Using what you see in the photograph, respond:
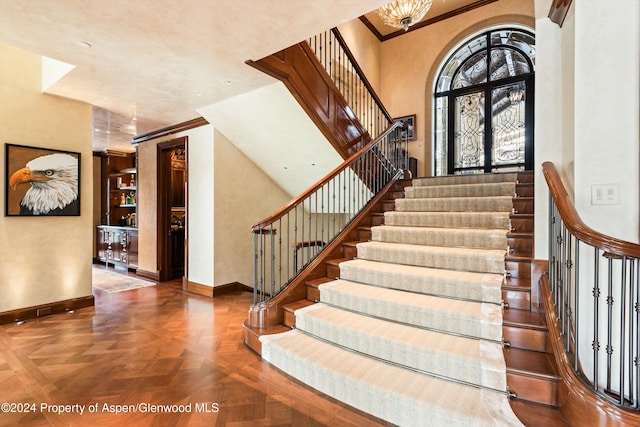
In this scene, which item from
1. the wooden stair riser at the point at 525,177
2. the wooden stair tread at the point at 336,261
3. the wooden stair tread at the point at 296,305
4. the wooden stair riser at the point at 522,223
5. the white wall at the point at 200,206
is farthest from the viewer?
the white wall at the point at 200,206

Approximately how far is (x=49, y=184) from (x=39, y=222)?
482 mm

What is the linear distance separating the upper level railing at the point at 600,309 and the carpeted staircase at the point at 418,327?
0.44 m

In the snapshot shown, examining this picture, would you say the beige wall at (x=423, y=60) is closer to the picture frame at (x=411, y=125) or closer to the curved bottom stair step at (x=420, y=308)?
the picture frame at (x=411, y=125)

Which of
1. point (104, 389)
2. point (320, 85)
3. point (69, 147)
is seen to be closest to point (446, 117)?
point (320, 85)

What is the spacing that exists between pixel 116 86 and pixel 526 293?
4686 mm

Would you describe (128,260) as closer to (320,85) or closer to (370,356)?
(320,85)

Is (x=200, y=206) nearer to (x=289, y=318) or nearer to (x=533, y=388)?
(x=289, y=318)

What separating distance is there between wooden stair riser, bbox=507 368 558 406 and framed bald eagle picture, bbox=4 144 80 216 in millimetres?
5064

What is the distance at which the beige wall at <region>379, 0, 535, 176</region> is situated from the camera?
6.50 meters

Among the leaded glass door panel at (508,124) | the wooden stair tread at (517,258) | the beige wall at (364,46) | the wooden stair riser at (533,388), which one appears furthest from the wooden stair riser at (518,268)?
the beige wall at (364,46)

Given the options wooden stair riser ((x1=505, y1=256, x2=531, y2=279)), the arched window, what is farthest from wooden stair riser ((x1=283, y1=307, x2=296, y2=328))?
the arched window

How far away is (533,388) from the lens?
1.89 meters

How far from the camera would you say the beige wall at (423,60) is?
6503 mm

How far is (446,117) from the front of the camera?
23.8 ft
